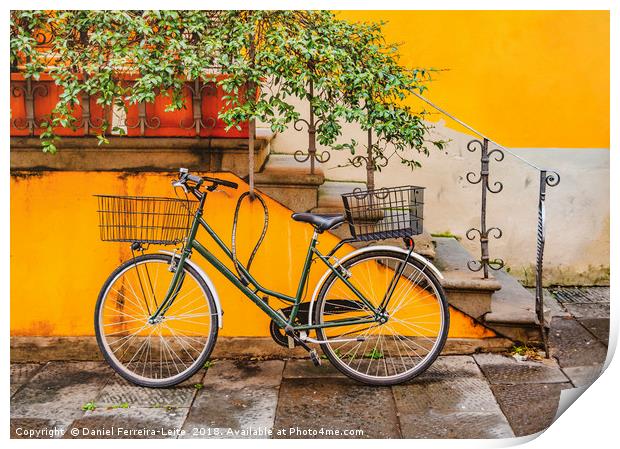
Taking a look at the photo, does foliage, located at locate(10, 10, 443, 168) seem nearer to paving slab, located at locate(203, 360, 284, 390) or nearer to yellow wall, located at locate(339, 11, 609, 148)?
yellow wall, located at locate(339, 11, 609, 148)

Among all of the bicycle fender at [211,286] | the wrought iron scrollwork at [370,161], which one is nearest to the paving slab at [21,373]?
the bicycle fender at [211,286]

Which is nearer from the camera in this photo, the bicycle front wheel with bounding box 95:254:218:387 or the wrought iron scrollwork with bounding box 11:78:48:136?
the wrought iron scrollwork with bounding box 11:78:48:136

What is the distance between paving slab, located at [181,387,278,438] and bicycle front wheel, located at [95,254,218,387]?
38 centimetres

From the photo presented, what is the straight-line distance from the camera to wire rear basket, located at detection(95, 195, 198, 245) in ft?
15.1

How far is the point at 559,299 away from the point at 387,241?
166 centimetres

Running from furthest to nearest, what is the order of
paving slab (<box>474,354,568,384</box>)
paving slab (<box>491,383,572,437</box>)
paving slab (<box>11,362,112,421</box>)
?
paving slab (<box>474,354,568,384</box>) < paving slab (<box>11,362,112,421</box>) < paving slab (<box>491,383,572,437</box>)

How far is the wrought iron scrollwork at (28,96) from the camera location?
464 cm

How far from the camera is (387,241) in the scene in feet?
16.3

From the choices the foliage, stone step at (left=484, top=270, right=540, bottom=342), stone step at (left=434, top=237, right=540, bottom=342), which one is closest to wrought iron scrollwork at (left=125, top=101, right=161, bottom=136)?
the foliage

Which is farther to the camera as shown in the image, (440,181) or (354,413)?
(440,181)

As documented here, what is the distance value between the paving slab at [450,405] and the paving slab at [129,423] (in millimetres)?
1360

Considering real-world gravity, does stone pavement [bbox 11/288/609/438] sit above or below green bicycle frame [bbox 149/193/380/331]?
below

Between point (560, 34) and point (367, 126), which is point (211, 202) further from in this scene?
point (560, 34)
